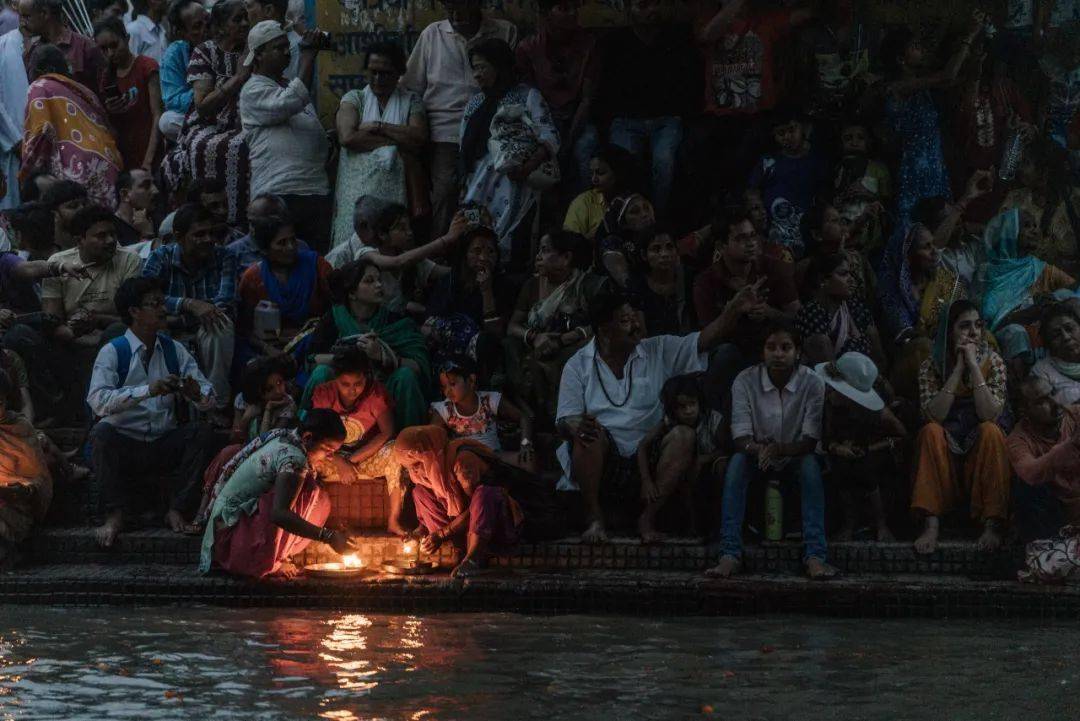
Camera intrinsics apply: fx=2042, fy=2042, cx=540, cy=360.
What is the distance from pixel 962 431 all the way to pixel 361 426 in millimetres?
3491

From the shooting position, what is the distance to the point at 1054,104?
47.0 ft

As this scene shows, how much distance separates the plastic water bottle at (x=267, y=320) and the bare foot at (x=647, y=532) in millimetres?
2893

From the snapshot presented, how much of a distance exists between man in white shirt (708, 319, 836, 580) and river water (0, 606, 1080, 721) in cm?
59

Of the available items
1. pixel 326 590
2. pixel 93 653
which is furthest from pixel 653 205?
pixel 93 653

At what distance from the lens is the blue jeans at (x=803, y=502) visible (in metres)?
11.1

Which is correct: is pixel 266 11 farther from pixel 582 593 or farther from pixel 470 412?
pixel 582 593

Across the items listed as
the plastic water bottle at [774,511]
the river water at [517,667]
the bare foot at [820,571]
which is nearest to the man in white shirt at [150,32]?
the river water at [517,667]

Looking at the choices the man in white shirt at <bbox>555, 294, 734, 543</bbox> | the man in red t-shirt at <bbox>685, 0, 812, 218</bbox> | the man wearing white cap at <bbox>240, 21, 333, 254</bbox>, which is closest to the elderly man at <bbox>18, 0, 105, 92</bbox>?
the man wearing white cap at <bbox>240, 21, 333, 254</bbox>

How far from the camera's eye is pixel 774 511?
1138 centimetres

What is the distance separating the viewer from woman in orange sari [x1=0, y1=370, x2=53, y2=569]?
11883 mm

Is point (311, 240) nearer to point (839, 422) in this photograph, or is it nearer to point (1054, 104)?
point (839, 422)

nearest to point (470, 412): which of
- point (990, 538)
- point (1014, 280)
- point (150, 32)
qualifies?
point (990, 538)

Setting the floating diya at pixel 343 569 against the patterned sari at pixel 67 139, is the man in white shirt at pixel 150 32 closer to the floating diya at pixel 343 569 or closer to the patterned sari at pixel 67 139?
the patterned sari at pixel 67 139

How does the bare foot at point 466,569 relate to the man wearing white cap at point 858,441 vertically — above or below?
below
